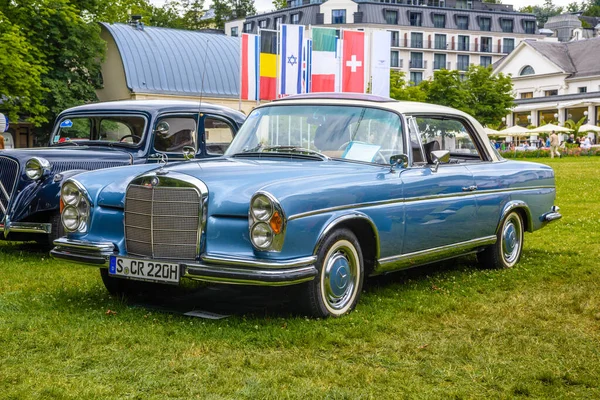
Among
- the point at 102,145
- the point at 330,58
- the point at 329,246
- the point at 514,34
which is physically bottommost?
the point at 329,246

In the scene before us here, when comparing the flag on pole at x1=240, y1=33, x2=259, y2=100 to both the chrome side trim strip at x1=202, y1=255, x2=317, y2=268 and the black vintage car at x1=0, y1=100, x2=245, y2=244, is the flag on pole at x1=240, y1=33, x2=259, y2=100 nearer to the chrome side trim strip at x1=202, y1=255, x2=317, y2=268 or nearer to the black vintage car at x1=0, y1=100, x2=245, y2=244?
the black vintage car at x1=0, y1=100, x2=245, y2=244

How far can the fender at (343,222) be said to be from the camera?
6103 mm

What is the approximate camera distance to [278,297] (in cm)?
714

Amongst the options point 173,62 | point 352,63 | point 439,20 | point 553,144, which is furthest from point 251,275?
point 439,20

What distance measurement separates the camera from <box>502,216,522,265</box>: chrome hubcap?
8.90 metres

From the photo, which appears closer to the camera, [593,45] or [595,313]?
[595,313]

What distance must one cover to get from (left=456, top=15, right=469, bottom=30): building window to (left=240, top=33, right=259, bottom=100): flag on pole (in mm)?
85988

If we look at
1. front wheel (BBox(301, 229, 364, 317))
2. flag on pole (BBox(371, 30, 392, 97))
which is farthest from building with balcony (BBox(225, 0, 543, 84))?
front wheel (BBox(301, 229, 364, 317))

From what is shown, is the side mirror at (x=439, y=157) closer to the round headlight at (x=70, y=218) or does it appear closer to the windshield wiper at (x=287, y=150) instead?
the windshield wiper at (x=287, y=150)

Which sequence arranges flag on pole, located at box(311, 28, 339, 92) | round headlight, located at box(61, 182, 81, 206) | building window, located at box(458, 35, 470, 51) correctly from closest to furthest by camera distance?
1. round headlight, located at box(61, 182, 81, 206)
2. flag on pole, located at box(311, 28, 339, 92)
3. building window, located at box(458, 35, 470, 51)

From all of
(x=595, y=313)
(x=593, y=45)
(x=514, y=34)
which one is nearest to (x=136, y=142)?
(x=595, y=313)

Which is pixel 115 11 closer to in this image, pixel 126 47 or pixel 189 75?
pixel 126 47

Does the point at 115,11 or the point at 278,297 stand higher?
the point at 115,11

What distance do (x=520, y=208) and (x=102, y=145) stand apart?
16.6 ft
